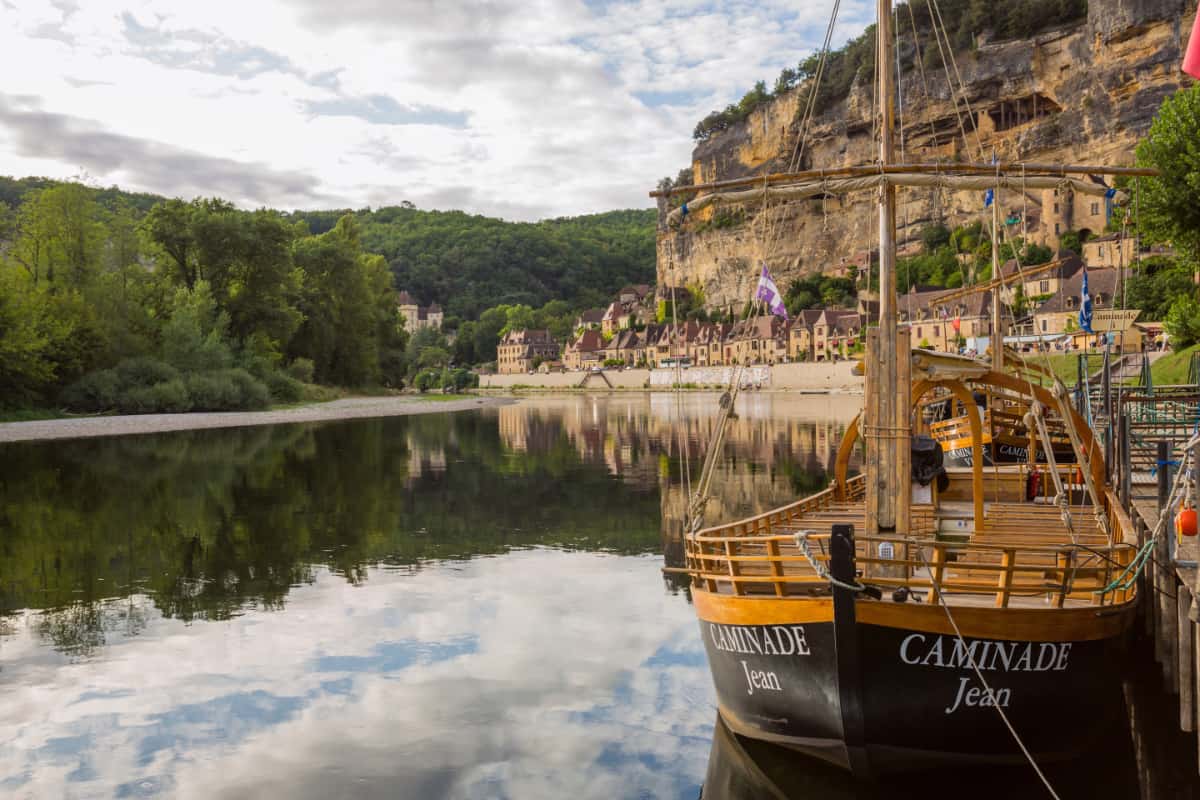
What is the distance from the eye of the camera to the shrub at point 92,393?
54125 mm

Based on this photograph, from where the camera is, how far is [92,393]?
180 feet

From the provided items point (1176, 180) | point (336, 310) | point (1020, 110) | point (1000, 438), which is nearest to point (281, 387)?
point (336, 310)

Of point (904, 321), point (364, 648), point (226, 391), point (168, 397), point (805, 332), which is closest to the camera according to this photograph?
point (364, 648)

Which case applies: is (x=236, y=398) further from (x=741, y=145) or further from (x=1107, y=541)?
(x=741, y=145)

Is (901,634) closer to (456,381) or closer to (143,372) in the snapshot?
(143,372)

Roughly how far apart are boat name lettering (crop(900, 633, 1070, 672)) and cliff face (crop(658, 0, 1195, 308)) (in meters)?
61.4

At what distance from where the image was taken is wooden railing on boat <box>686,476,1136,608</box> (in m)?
7.77

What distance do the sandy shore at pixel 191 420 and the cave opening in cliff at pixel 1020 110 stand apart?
77.7 meters

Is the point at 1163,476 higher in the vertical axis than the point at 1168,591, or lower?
higher

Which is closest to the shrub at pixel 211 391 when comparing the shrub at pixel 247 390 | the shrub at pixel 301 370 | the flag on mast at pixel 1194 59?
the shrub at pixel 247 390

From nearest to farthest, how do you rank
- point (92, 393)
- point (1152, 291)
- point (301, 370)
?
point (92, 393) < point (1152, 291) < point (301, 370)

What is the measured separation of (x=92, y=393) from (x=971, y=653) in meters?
56.4

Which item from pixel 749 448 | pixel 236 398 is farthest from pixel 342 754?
pixel 236 398

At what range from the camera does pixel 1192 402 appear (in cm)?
2836
